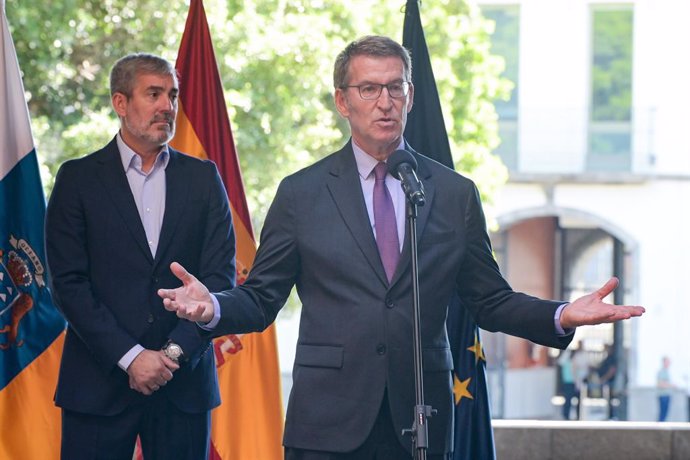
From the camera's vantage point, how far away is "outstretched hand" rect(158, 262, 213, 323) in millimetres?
3369

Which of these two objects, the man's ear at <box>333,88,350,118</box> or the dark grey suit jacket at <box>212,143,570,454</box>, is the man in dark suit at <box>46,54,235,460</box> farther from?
the man's ear at <box>333,88,350,118</box>

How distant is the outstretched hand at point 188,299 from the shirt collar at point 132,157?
3.46 feet

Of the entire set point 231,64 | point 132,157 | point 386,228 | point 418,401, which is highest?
point 231,64

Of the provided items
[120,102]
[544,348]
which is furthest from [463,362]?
[544,348]

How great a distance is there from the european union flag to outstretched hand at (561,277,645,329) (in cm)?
200

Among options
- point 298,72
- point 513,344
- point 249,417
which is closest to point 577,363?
point 513,344

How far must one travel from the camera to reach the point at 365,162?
3.78 m

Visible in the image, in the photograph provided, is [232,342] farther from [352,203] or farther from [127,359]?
[352,203]

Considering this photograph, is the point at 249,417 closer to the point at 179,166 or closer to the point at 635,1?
the point at 179,166

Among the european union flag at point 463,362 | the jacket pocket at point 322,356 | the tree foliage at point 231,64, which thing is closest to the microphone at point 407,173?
the jacket pocket at point 322,356

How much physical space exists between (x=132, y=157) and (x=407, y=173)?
1.28m

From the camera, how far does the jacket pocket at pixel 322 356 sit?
3.60 metres

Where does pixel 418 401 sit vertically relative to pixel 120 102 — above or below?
below

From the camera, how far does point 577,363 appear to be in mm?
20609
